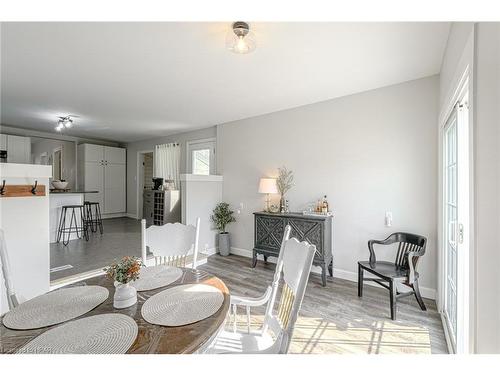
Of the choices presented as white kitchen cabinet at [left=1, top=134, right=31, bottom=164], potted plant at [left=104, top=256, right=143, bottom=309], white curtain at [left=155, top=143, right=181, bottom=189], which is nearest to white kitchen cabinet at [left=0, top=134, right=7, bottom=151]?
white kitchen cabinet at [left=1, top=134, right=31, bottom=164]

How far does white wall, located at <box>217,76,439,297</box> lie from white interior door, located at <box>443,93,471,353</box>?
1.43 ft

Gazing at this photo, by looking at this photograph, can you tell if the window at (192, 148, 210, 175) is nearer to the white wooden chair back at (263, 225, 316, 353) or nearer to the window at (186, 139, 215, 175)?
the window at (186, 139, 215, 175)

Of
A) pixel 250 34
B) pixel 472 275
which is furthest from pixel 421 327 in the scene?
pixel 250 34

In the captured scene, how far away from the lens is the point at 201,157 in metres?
5.17

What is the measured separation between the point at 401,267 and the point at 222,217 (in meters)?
2.78

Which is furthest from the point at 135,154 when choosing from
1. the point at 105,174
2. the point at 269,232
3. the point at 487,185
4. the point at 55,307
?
the point at 487,185

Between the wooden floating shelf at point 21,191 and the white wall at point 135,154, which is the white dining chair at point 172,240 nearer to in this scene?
the wooden floating shelf at point 21,191

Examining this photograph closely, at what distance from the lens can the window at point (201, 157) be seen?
16.2 feet

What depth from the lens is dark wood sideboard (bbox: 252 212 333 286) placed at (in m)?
3.01

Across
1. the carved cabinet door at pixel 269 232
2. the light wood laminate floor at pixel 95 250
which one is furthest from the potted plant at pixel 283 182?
the light wood laminate floor at pixel 95 250

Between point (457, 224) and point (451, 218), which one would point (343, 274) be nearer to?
point (451, 218)

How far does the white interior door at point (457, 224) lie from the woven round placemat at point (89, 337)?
1733 millimetres
